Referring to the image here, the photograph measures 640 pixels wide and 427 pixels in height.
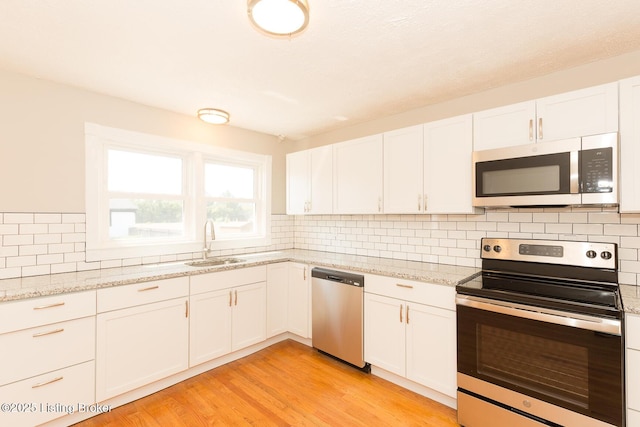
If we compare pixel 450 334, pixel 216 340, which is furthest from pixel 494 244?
pixel 216 340

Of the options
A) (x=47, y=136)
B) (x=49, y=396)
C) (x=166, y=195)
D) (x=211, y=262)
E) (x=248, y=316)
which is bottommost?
(x=49, y=396)

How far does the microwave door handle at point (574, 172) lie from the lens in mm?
1882

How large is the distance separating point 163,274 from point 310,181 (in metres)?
1.87

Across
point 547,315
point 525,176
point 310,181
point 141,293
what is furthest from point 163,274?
point 525,176

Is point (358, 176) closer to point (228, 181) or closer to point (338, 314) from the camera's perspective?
point (338, 314)

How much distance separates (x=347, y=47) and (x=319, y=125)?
1700 millimetres

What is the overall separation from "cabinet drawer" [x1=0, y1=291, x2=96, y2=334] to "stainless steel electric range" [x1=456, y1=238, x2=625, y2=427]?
2.52m

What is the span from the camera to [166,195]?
3170 millimetres

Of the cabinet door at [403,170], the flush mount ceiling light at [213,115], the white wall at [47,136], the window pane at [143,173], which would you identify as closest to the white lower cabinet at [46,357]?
the white wall at [47,136]

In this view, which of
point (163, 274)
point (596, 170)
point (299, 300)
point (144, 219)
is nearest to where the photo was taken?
point (596, 170)

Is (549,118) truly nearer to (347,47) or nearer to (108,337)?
(347,47)

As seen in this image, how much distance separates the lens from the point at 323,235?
396cm

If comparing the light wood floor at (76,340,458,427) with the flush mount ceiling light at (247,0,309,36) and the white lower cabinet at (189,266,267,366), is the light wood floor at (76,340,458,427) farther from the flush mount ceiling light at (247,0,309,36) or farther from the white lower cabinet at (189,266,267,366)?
the flush mount ceiling light at (247,0,309,36)

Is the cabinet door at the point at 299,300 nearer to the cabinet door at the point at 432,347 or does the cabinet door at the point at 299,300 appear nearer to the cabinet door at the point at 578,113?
the cabinet door at the point at 432,347
